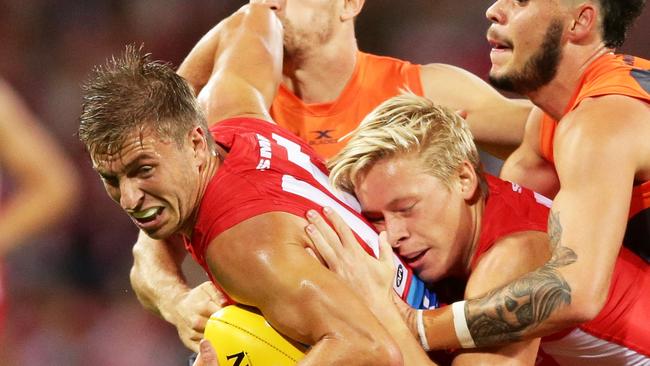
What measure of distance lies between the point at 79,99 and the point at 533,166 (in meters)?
4.22

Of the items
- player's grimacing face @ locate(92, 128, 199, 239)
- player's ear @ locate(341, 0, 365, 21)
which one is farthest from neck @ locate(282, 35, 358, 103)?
player's grimacing face @ locate(92, 128, 199, 239)

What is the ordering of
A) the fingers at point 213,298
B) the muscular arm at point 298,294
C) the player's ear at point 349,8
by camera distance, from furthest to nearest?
the player's ear at point 349,8, the fingers at point 213,298, the muscular arm at point 298,294

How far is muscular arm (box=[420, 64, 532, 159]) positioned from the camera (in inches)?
169

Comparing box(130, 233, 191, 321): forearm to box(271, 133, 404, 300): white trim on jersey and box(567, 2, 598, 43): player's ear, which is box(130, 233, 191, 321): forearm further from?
box(567, 2, 598, 43): player's ear

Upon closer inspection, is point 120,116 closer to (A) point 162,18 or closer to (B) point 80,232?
(B) point 80,232

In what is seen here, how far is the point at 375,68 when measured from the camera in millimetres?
4668

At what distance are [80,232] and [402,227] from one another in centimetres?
428

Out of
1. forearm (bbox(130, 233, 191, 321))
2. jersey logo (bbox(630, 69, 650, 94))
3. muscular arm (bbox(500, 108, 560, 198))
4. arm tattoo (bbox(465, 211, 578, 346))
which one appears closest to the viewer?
arm tattoo (bbox(465, 211, 578, 346))

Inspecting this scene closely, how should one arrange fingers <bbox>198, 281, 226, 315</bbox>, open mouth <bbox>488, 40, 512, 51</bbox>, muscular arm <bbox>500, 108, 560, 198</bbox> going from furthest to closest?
muscular arm <bbox>500, 108, 560, 198</bbox>, open mouth <bbox>488, 40, 512, 51</bbox>, fingers <bbox>198, 281, 226, 315</bbox>

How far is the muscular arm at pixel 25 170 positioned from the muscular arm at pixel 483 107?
6.15 feet

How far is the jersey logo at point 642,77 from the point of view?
317 centimetres

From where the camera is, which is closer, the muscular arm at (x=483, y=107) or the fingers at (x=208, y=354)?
the fingers at (x=208, y=354)

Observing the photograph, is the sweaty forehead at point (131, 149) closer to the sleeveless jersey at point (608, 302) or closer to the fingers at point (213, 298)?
the fingers at point (213, 298)

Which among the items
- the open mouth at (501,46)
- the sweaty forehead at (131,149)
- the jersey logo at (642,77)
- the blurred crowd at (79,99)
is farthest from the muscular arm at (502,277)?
the blurred crowd at (79,99)
